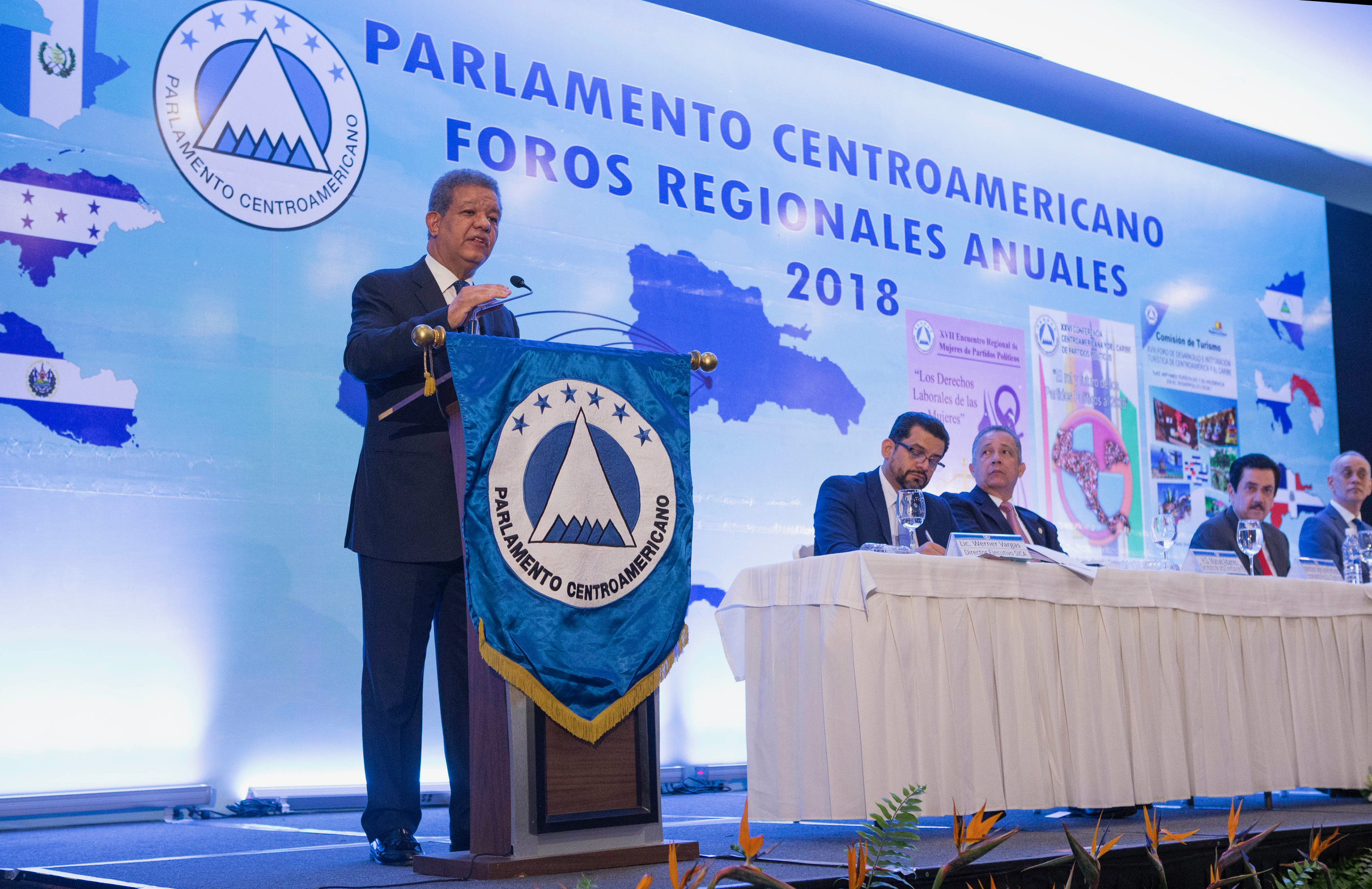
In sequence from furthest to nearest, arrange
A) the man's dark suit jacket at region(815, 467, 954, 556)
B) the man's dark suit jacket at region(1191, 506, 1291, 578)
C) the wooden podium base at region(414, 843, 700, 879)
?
the man's dark suit jacket at region(1191, 506, 1291, 578), the man's dark suit jacket at region(815, 467, 954, 556), the wooden podium base at region(414, 843, 700, 879)

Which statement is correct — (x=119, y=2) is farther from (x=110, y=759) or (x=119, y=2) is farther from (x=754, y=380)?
(x=754, y=380)

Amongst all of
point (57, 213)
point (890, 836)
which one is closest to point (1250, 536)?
point (890, 836)

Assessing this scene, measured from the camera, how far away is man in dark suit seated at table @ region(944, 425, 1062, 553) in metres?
3.87

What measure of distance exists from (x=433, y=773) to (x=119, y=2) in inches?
110

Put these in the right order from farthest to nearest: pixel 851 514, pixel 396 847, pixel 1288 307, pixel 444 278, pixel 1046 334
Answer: pixel 1288 307
pixel 1046 334
pixel 851 514
pixel 444 278
pixel 396 847

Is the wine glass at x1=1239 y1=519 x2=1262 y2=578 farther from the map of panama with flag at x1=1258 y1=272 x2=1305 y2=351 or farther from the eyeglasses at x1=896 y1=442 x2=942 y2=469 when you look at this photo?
the map of panama with flag at x1=1258 y1=272 x2=1305 y2=351

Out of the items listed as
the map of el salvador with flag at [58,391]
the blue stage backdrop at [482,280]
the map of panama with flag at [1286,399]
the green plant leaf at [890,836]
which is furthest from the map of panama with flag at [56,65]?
the map of panama with flag at [1286,399]

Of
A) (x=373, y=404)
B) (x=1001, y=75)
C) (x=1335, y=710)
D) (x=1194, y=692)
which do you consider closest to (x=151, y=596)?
(x=373, y=404)

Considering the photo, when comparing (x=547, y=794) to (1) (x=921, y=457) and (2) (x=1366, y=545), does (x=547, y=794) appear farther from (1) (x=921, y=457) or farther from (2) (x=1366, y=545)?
(2) (x=1366, y=545)

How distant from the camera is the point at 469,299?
87.4 inches

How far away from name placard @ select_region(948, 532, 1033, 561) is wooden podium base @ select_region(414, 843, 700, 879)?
1.07 metres

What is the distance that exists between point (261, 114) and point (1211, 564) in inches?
134

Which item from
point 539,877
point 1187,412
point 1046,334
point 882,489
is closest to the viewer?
point 539,877

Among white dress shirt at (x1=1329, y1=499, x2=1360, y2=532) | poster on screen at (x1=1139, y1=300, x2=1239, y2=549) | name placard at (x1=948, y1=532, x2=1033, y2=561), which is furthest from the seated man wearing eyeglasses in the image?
poster on screen at (x1=1139, y1=300, x2=1239, y2=549)
